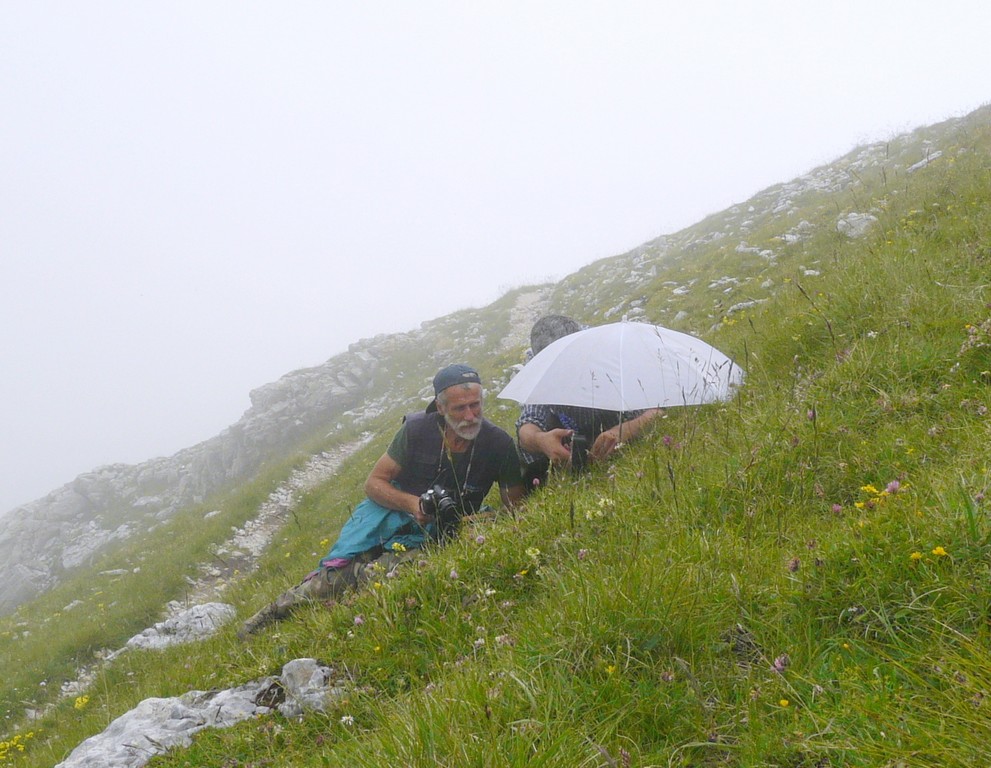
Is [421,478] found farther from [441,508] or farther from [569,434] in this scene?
[569,434]

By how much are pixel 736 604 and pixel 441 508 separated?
9.83 feet

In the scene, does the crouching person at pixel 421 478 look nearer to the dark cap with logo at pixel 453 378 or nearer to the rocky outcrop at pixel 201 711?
the dark cap with logo at pixel 453 378

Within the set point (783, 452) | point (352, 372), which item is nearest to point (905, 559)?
point (783, 452)

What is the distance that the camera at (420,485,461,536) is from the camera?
5.14 metres

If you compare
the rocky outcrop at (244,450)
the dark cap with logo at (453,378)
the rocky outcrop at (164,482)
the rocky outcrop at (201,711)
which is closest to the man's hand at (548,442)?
the dark cap with logo at (453,378)

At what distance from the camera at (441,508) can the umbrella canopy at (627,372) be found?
1345 mm

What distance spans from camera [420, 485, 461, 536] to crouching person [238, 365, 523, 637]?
247 millimetres

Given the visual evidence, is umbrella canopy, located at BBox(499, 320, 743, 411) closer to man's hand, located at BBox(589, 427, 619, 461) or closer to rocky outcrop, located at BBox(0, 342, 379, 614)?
man's hand, located at BBox(589, 427, 619, 461)

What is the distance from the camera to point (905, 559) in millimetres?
2293

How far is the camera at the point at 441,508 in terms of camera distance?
203 inches

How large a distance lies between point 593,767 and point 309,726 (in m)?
1.82

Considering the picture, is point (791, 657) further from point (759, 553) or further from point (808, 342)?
point (808, 342)

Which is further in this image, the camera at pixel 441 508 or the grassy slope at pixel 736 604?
the camera at pixel 441 508

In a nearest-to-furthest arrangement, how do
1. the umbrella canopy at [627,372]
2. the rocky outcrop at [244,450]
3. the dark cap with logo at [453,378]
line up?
the umbrella canopy at [627,372] → the dark cap with logo at [453,378] → the rocky outcrop at [244,450]
